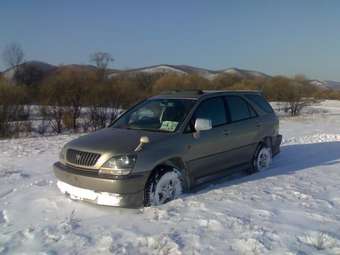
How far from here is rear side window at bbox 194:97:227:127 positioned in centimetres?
598

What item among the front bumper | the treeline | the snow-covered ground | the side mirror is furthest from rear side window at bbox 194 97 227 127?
the treeline

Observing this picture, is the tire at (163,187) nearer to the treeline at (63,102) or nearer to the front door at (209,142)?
the front door at (209,142)

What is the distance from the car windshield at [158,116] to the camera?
5.68 m

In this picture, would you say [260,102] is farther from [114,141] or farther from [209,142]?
[114,141]

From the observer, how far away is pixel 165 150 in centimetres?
515

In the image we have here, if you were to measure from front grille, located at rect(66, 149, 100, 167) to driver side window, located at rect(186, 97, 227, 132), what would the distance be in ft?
4.91

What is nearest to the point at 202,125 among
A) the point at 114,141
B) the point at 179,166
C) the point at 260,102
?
the point at 179,166

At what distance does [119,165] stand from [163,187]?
73 centimetres

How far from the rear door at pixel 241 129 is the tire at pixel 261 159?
0.58ft

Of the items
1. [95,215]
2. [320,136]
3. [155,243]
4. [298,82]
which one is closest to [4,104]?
[320,136]

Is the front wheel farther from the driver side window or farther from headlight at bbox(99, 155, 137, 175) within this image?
headlight at bbox(99, 155, 137, 175)

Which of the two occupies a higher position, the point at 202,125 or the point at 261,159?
the point at 202,125

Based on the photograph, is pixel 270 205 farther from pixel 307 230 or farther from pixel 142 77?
pixel 142 77

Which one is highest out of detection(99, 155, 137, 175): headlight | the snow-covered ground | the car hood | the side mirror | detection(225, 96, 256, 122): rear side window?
detection(225, 96, 256, 122): rear side window
